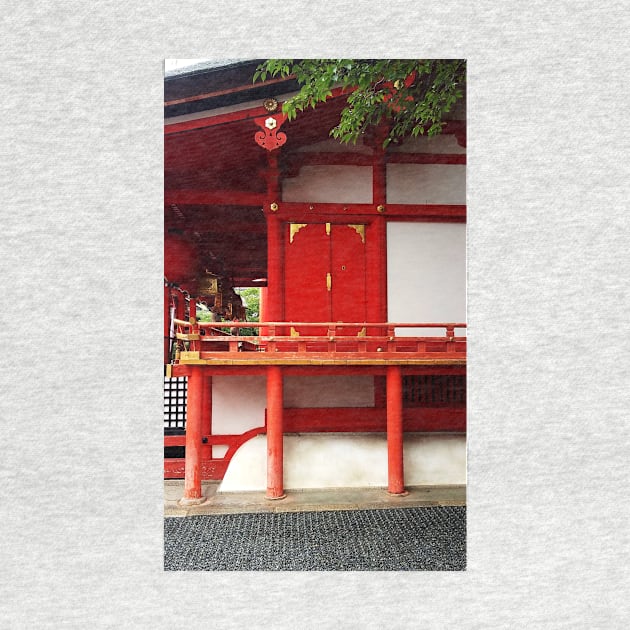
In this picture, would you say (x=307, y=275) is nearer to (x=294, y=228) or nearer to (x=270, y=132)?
(x=294, y=228)

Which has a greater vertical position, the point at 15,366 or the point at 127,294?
the point at 127,294

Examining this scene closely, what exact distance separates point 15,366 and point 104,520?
0.83 meters

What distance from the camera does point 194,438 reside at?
298 centimetres

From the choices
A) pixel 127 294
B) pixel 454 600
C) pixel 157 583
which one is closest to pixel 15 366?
pixel 127 294

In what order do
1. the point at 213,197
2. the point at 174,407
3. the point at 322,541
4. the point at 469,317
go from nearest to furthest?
the point at 469,317 < the point at 322,541 < the point at 174,407 < the point at 213,197

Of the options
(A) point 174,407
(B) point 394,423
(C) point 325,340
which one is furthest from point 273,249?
(B) point 394,423

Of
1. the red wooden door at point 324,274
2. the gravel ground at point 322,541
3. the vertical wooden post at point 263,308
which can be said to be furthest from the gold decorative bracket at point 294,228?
the gravel ground at point 322,541

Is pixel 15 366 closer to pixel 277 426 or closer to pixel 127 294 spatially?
pixel 127 294

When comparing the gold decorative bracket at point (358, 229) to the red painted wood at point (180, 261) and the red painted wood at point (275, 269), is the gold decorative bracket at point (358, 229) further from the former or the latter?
the red painted wood at point (180, 261)

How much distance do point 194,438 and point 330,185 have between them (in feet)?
7.43

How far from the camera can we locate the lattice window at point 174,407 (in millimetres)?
2869

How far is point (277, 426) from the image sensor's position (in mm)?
3094

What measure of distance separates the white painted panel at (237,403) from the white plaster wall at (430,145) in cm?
224

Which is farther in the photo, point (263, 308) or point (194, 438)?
point (263, 308)
